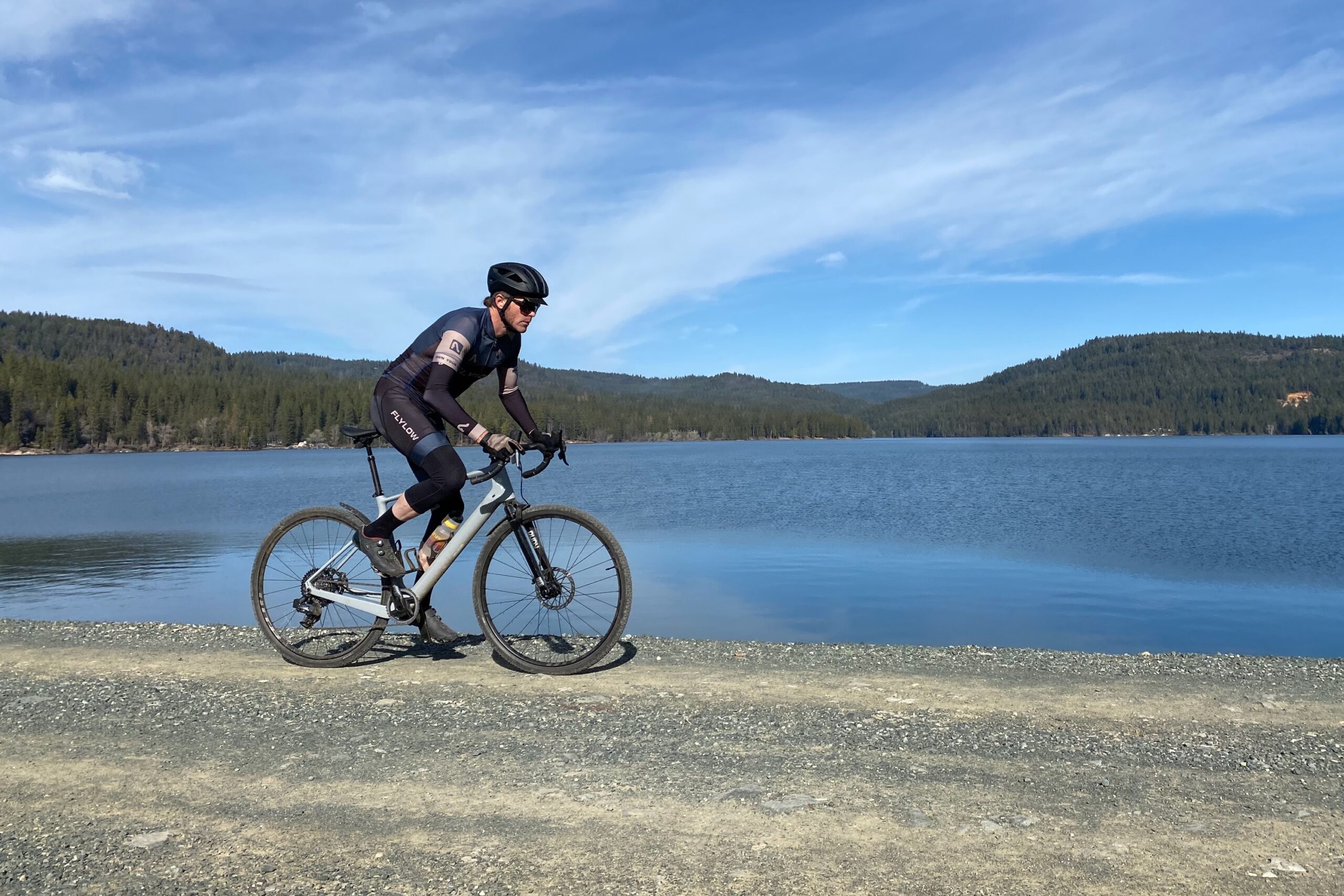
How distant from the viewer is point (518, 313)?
7016mm

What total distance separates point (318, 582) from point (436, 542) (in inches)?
41.0

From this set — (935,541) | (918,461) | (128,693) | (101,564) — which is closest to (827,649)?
(128,693)

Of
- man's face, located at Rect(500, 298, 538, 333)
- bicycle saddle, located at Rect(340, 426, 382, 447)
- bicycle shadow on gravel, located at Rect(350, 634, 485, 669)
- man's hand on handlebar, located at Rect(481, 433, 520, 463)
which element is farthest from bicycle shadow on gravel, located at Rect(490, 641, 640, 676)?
man's face, located at Rect(500, 298, 538, 333)

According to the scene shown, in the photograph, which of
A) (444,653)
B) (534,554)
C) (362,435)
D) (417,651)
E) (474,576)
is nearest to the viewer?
(534,554)

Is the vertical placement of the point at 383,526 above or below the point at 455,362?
below

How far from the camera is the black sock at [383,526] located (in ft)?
23.6

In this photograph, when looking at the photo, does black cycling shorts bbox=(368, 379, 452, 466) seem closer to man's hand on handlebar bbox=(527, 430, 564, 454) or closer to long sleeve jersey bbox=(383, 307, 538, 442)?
long sleeve jersey bbox=(383, 307, 538, 442)

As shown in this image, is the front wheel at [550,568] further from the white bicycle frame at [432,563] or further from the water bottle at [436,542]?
the water bottle at [436,542]

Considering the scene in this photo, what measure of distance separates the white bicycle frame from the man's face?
1085mm

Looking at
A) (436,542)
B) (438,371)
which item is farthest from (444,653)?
(438,371)

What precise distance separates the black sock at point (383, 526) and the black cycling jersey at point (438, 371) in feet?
1.66

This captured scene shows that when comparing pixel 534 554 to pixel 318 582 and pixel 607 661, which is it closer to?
pixel 607 661

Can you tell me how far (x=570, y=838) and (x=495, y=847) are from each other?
1.05 feet

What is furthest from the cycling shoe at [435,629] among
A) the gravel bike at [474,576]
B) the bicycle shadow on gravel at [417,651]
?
the gravel bike at [474,576]
